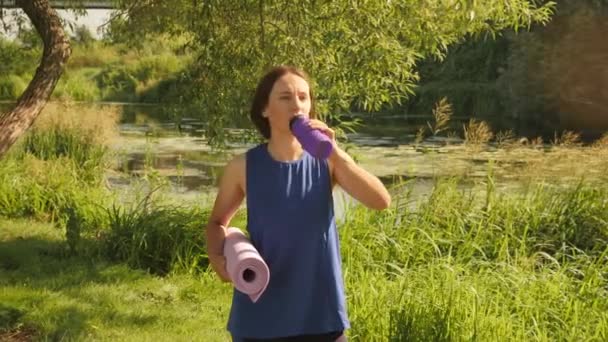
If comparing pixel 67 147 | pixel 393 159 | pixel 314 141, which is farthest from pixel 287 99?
pixel 393 159

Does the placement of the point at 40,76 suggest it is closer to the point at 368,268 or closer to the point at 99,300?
the point at 99,300

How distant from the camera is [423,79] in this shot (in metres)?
29.3

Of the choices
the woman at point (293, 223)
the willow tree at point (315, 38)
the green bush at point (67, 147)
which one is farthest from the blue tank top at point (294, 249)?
the green bush at point (67, 147)

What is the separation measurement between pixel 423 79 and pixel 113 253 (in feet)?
76.1

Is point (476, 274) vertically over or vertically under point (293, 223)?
under

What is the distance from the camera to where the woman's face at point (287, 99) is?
2.52 m

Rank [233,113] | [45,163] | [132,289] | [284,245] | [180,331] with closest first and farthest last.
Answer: [284,245], [180,331], [132,289], [233,113], [45,163]

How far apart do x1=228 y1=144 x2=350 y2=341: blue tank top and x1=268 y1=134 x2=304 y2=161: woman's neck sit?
0.02 meters

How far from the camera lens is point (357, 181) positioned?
8.22ft

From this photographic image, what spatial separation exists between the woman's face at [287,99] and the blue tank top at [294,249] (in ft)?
0.43

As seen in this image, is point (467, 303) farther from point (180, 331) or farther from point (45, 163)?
point (45, 163)

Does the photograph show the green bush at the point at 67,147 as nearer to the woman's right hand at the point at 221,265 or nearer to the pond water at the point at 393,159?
the pond water at the point at 393,159

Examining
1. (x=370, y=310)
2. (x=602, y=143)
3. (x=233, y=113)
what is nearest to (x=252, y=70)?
(x=233, y=113)

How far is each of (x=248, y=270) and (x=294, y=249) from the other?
15 centimetres
